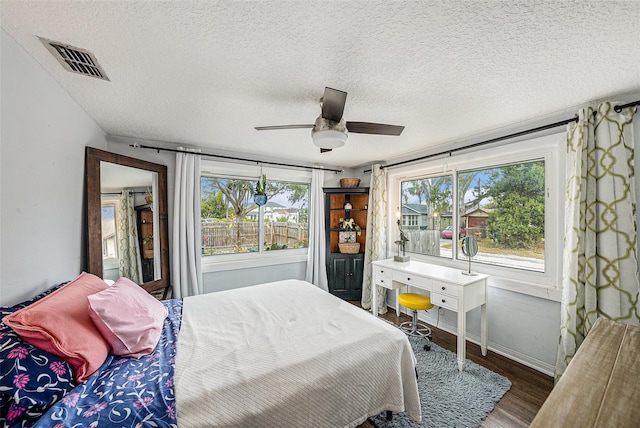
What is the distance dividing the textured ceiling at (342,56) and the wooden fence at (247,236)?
165 centimetres

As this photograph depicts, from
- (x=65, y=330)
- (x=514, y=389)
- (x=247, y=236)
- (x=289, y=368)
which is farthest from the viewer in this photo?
(x=247, y=236)

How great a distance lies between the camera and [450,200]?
3129mm

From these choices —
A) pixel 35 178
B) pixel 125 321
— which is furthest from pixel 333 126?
pixel 35 178

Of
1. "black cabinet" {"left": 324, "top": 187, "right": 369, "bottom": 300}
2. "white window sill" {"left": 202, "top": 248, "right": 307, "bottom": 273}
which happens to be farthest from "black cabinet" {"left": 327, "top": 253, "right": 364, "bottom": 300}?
"white window sill" {"left": 202, "top": 248, "right": 307, "bottom": 273}

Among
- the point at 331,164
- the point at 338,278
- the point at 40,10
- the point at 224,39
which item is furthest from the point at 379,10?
the point at 338,278

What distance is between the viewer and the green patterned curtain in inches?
68.5

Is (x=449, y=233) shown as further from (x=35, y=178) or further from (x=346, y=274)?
(x=35, y=178)

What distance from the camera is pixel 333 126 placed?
1.68 metres

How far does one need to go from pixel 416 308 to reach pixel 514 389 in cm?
92

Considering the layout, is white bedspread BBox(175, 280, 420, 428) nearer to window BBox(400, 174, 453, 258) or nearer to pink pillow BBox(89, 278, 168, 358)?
pink pillow BBox(89, 278, 168, 358)

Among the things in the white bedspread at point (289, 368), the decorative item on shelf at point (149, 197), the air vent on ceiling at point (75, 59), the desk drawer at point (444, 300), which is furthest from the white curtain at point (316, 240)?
the air vent on ceiling at point (75, 59)

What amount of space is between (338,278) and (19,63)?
3764 millimetres

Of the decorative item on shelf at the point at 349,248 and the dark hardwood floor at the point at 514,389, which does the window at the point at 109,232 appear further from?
the decorative item on shelf at the point at 349,248

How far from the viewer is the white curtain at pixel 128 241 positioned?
2459 millimetres
